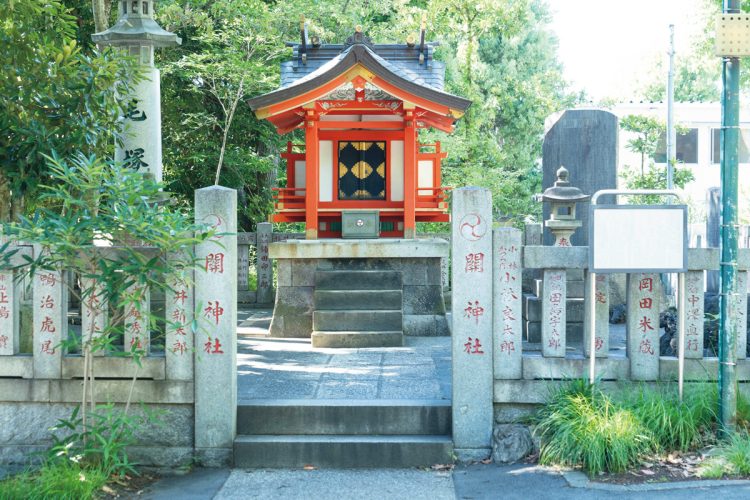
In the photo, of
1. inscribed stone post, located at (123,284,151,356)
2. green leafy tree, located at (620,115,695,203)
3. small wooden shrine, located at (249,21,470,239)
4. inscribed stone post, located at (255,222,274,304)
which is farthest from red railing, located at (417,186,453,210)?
inscribed stone post, located at (123,284,151,356)

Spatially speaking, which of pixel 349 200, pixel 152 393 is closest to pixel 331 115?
pixel 349 200

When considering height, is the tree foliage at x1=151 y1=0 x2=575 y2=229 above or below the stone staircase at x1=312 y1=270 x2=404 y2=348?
above

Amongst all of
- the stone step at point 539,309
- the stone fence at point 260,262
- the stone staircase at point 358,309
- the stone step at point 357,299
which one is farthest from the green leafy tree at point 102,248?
the stone fence at point 260,262

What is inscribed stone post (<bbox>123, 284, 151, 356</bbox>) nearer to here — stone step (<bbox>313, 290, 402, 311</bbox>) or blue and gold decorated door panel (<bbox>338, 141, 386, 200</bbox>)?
stone step (<bbox>313, 290, 402, 311</bbox>)

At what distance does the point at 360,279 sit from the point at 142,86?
431 centimetres

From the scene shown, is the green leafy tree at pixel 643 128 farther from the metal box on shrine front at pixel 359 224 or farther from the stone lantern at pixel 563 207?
the stone lantern at pixel 563 207

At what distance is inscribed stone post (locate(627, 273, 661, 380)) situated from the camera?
6.33 metres

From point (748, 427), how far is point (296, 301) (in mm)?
7076

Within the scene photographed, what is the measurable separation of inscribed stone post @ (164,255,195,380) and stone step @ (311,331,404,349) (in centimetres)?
435

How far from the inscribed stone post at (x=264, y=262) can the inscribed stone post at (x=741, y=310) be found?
10.7 meters

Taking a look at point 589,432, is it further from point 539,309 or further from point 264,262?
point 264,262

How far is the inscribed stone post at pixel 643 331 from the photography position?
633 cm

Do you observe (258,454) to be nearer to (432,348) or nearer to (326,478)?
(326,478)

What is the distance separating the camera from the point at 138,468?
627 cm
